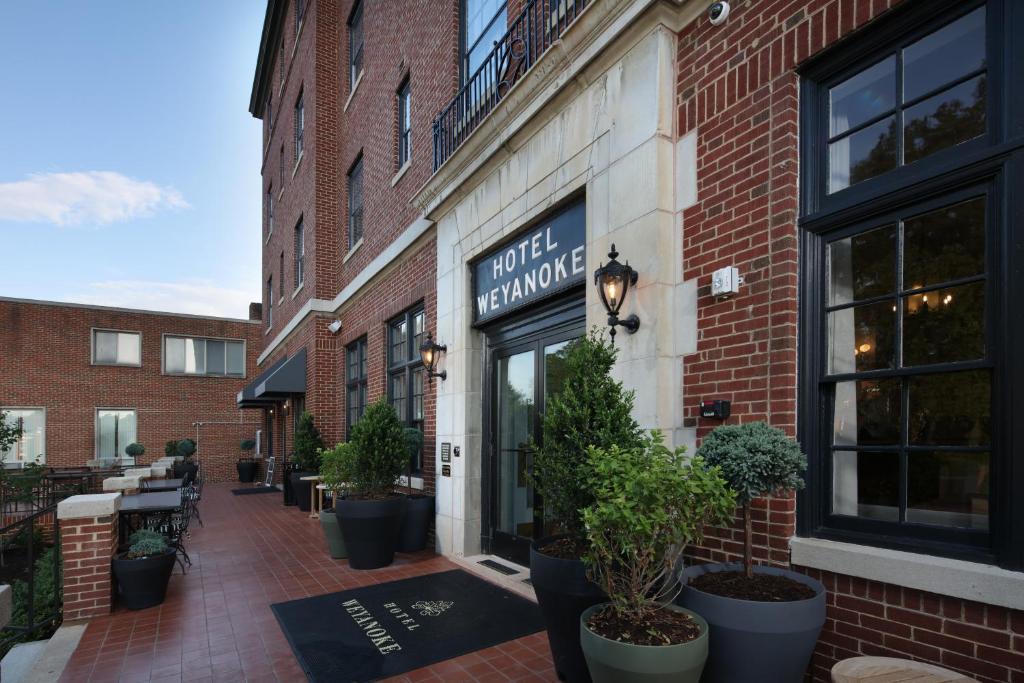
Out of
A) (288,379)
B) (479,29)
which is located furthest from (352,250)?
(479,29)

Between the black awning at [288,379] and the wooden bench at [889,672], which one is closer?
the wooden bench at [889,672]

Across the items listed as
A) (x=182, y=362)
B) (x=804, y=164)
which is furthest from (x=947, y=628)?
(x=182, y=362)

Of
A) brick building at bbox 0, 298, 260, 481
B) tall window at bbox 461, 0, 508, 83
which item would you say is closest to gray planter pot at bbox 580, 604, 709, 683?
tall window at bbox 461, 0, 508, 83

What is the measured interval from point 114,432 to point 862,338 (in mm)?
23194

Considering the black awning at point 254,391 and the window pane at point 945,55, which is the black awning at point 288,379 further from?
the window pane at point 945,55

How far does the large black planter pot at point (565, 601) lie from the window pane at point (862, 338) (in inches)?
74.4

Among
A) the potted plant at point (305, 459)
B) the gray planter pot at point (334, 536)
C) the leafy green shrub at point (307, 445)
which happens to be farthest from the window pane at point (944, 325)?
the leafy green shrub at point (307, 445)

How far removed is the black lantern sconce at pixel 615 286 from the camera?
423cm

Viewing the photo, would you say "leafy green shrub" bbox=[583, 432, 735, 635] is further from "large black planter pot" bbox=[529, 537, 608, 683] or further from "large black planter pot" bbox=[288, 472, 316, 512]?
"large black planter pot" bbox=[288, 472, 316, 512]

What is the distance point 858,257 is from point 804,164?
647 mm

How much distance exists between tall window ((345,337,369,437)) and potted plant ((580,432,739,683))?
889 centimetres

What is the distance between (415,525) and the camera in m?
7.33

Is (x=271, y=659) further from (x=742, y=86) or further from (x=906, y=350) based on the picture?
(x=742, y=86)

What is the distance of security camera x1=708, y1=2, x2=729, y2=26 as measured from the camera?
388cm
